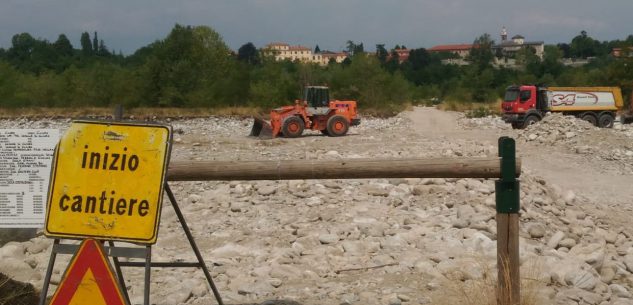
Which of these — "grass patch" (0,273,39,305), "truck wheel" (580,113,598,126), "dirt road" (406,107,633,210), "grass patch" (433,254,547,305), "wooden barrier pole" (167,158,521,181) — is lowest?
"dirt road" (406,107,633,210)

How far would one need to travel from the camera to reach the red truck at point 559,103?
2781 centimetres

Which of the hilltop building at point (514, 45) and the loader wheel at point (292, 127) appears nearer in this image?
the loader wheel at point (292, 127)

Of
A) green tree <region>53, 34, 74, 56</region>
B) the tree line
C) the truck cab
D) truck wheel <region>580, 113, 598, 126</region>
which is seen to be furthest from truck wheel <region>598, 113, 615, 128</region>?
green tree <region>53, 34, 74, 56</region>

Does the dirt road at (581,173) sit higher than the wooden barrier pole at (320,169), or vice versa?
the wooden barrier pole at (320,169)

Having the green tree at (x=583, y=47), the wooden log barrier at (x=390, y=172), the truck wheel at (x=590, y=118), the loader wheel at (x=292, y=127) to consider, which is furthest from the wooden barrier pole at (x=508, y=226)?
the green tree at (x=583, y=47)

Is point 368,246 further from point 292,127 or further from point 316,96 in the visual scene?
point 316,96

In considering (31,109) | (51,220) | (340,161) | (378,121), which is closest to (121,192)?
(51,220)

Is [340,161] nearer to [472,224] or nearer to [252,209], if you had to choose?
[472,224]

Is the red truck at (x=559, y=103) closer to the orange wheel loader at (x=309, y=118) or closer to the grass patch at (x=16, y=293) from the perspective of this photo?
the orange wheel loader at (x=309, y=118)

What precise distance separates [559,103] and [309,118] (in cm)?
1093

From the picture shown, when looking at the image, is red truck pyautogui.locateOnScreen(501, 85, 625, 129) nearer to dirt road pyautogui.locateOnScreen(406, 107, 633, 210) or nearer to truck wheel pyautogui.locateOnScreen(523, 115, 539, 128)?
truck wheel pyautogui.locateOnScreen(523, 115, 539, 128)

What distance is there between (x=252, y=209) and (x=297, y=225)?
3.97 feet

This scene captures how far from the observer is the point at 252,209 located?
9039mm

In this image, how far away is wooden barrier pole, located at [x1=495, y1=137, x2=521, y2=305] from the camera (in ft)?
13.9
